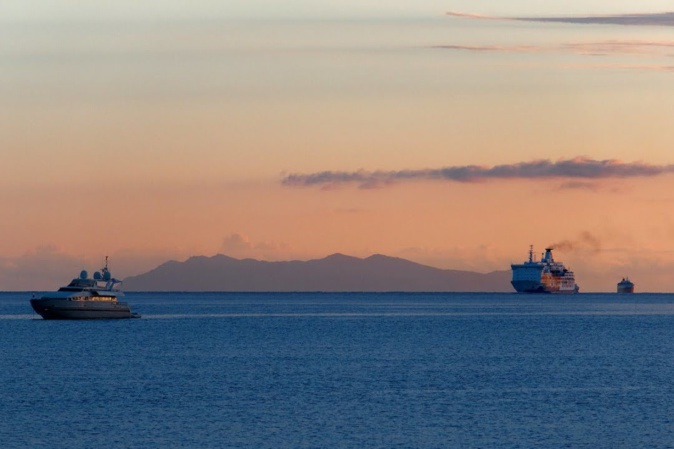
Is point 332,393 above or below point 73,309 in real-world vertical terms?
below

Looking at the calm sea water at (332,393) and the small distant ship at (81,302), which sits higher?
the small distant ship at (81,302)

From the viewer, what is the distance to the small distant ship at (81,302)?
581 feet

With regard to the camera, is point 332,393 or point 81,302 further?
point 81,302

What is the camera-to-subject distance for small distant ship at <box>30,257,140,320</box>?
177125mm

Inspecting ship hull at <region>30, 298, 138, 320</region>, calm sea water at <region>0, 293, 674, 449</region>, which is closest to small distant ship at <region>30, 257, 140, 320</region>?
ship hull at <region>30, 298, 138, 320</region>

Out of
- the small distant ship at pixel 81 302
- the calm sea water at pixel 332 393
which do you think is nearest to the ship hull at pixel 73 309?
the small distant ship at pixel 81 302

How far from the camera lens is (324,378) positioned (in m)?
90.9

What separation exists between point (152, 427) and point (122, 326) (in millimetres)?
113801

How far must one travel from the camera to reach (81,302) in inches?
6983

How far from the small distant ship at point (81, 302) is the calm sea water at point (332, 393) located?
107 ft

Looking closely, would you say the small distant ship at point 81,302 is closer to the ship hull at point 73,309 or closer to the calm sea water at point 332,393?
the ship hull at point 73,309

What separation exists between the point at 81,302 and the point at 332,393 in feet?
339

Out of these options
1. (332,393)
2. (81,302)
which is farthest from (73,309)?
(332,393)

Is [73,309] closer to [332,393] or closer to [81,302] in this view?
[81,302]
